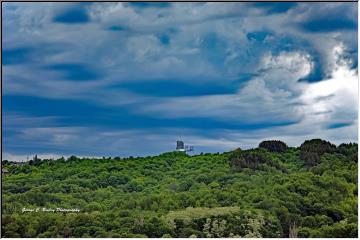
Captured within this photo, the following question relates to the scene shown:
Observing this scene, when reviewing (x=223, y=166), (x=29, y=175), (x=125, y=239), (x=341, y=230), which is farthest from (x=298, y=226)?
(x=29, y=175)

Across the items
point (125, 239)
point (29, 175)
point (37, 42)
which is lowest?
point (125, 239)

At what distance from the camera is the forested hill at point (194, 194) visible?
6.81m

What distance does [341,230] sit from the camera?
6793 millimetres

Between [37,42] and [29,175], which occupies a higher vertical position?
[37,42]

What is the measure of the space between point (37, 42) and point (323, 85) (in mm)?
2517

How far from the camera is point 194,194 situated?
A: 7.10 metres

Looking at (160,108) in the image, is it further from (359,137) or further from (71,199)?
(359,137)

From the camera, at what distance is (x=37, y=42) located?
23.4ft

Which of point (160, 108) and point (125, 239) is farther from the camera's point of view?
point (160, 108)

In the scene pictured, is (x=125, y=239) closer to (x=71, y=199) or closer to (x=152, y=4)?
(x=71, y=199)

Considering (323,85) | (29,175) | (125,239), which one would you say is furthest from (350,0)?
(29,175)

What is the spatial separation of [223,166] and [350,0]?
186 centimetres

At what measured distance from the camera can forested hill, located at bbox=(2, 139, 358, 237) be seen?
6.81m

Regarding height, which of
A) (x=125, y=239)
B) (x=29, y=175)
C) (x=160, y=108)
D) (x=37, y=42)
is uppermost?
(x=37, y=42)
